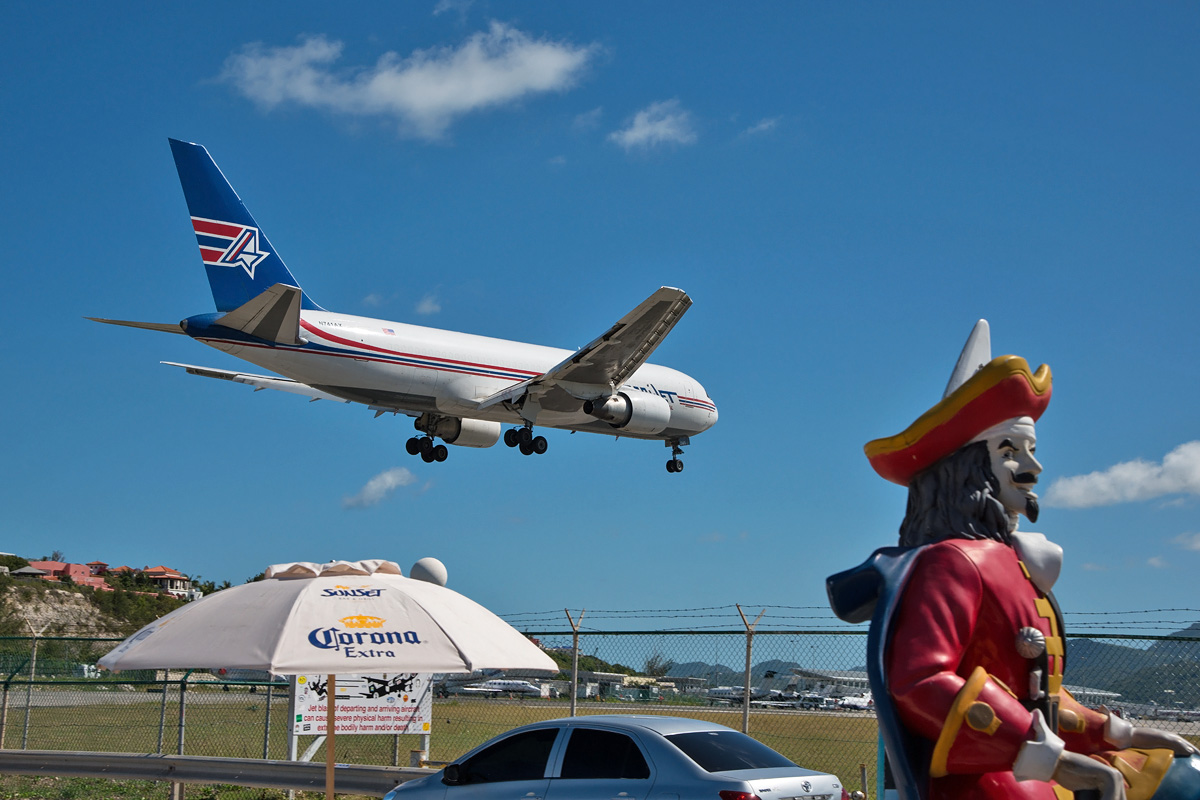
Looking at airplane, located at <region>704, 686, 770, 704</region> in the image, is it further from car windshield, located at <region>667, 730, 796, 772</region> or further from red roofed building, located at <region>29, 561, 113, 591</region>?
red roofed building, located at <region>29, 561, 113, 591</region>

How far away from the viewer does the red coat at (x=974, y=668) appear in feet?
11.4

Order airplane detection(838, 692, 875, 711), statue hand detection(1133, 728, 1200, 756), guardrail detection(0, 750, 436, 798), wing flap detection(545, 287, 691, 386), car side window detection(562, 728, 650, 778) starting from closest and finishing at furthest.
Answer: statue hand detection(1133, 728, 1200, 756)
car side window detection(562, 728, 650, 778)
guardrail detection(0, 750, 436, 798)
airplane detection(838, 692, 875, 711)
wing flap detection(545, 287, 691, 386)

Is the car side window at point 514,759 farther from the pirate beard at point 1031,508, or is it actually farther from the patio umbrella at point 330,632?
the pirate beard at point 1031,508

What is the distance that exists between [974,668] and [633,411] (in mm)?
24473

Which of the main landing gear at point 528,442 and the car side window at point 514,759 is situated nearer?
the car side window at point 514,759

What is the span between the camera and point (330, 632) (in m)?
7.02

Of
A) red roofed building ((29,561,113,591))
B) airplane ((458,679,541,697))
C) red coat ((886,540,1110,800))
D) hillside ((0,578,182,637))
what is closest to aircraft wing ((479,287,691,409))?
airplane ((458,679,541,697))

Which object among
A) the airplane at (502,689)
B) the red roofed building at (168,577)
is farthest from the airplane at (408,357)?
the red roofed building at (168,577)

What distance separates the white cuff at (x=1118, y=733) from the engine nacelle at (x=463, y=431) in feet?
87.4

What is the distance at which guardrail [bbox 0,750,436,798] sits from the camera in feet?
34.8

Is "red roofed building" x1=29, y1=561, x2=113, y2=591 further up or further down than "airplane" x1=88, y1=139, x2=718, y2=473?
further down

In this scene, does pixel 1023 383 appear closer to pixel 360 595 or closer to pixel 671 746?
pixel 671 746

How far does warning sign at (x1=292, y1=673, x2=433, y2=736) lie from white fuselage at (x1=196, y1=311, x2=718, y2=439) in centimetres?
1472

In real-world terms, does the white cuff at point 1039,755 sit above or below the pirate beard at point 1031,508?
below
